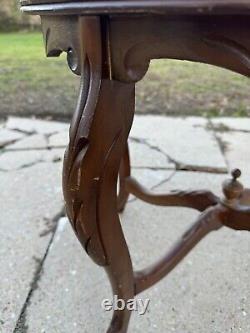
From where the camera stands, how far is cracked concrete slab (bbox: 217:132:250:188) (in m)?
1.58

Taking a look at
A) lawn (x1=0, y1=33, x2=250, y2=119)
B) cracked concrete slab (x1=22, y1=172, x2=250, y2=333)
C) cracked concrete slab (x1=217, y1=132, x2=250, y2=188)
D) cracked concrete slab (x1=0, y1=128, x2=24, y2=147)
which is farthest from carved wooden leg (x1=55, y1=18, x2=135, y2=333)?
lawn (x1=0, y1=33, x2=250, y2=119)

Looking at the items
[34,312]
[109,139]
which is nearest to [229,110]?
[34,312]

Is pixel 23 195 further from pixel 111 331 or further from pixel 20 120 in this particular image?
pixel 20 120

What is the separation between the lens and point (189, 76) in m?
3.06

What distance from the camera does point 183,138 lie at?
190 cm

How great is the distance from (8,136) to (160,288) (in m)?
1.26

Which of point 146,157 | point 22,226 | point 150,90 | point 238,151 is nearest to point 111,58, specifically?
point 22,226

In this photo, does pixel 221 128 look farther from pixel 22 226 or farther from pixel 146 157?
pixel 22 226

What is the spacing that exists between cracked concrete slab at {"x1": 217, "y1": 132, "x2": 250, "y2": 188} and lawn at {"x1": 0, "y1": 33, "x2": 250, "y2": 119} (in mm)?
378

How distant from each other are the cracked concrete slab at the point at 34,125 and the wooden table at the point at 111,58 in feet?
4.78

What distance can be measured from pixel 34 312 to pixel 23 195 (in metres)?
0.58

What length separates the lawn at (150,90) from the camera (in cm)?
235

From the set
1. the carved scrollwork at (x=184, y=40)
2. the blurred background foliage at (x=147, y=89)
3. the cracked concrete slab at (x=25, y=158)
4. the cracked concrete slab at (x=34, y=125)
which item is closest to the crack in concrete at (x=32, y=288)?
the cracked concrete slab at (x=25, y=158)

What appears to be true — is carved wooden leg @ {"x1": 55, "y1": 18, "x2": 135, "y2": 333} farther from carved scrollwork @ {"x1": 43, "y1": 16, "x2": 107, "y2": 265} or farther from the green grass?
the green grass
